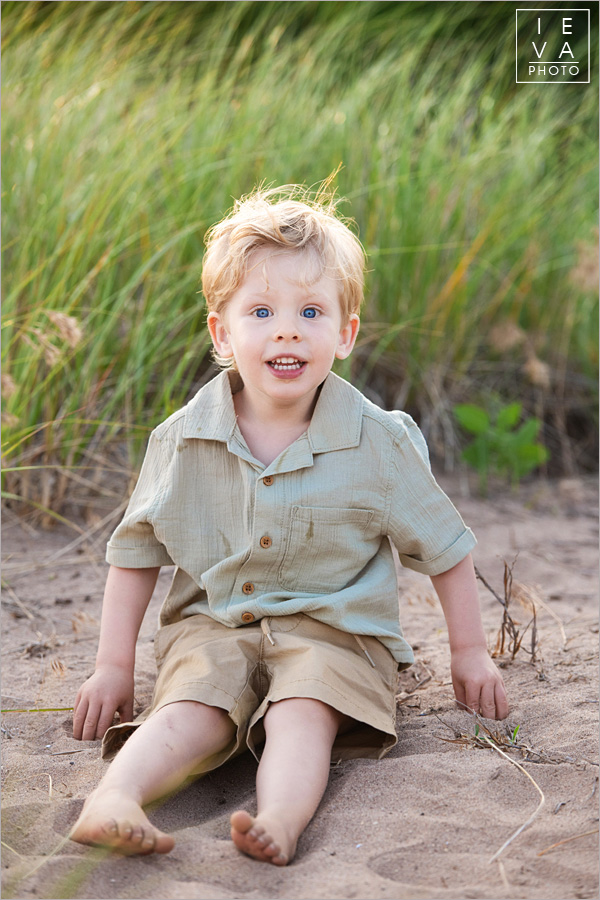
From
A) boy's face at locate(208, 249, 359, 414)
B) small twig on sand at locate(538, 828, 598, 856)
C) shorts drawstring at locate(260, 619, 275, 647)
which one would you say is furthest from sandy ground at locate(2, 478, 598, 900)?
boy's face at locate(208, 249, 359, 414)

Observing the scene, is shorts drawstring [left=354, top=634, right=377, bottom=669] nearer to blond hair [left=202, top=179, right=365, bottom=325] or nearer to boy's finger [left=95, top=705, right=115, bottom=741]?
boy's finger [left=95, top=705, right=115, bottom=741]

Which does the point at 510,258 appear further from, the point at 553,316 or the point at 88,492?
the point at 88,492

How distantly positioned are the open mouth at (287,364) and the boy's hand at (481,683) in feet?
2.37

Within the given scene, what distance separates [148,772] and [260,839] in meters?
0.26

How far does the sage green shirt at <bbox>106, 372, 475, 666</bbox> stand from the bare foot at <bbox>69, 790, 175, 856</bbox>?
522 millimetres

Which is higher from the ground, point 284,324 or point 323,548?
point 284,324

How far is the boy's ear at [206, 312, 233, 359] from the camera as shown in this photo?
1952 millimetres

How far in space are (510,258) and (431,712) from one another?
292 centimetres

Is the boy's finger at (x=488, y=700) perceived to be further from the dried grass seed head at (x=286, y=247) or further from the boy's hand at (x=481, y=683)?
the dried grass seed head at (x=286, y=247)

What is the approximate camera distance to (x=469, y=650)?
1.94 meters

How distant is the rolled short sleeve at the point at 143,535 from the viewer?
6.39 ft

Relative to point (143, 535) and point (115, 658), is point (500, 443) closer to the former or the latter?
point (143, 535)

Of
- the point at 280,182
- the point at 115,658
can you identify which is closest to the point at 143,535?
the point at 115,658

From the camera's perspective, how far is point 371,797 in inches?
63.7
